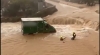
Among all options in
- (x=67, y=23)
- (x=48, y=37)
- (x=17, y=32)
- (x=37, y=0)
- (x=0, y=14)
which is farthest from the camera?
(x=37, y=0)

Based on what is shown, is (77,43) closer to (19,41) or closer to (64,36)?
(64,36)

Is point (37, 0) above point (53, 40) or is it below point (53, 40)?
above

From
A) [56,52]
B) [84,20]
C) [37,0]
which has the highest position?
[37,0]

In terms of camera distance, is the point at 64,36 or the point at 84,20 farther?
the point at 84,20

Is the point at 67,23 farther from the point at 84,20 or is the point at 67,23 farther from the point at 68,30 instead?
the point at 68,30

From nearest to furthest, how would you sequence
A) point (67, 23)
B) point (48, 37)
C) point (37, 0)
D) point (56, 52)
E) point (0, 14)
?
point (56, 52), point (48, 37), point (67, 23), point (0, 14), point (37, 0)

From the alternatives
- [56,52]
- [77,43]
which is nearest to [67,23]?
[77,43]

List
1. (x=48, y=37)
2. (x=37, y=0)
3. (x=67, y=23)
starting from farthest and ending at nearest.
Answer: (x=37, y=0) < (x=67, y=23) < (x=48, y=37)

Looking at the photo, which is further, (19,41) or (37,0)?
(37,0)

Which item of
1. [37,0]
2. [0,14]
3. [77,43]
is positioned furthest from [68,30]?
[37,0]
